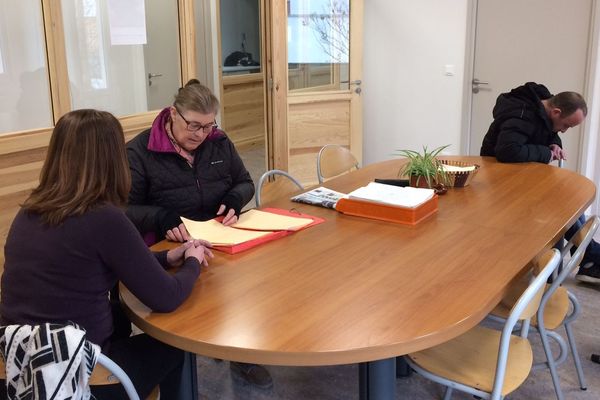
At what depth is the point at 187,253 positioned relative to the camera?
67.7 inches

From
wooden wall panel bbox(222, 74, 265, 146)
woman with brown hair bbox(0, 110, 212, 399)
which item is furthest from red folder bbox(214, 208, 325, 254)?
wooden wall panel bbox(222, 74, 265, 146)

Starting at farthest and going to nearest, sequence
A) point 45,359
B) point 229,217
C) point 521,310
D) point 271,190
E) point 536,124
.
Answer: point 536,124
point 271,190
point 229,217
point 521,310
point 45,359

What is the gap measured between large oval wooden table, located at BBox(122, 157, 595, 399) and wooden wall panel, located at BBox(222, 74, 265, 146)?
15.0 ft

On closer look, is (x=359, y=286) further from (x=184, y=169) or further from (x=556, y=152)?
(x=556, y=152)

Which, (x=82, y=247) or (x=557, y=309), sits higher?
(x=82, y=247)

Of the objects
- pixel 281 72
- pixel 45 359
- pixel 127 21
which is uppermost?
pixel 127 21

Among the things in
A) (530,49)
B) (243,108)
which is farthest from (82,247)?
→ (243,108)

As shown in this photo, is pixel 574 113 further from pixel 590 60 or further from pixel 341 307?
pixel 341 307

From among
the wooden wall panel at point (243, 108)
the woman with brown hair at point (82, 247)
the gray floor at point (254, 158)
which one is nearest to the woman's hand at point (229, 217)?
the woman with brown hair at point (82, 247)

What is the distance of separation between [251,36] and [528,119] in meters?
5.13

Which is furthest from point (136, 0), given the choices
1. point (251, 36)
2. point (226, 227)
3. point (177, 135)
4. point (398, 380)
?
point (251, 36)

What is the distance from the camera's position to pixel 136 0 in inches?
145

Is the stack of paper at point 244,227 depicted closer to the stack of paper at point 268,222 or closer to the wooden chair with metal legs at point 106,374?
the stack of paper at point 268,222

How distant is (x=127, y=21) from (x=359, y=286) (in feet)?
8.88
